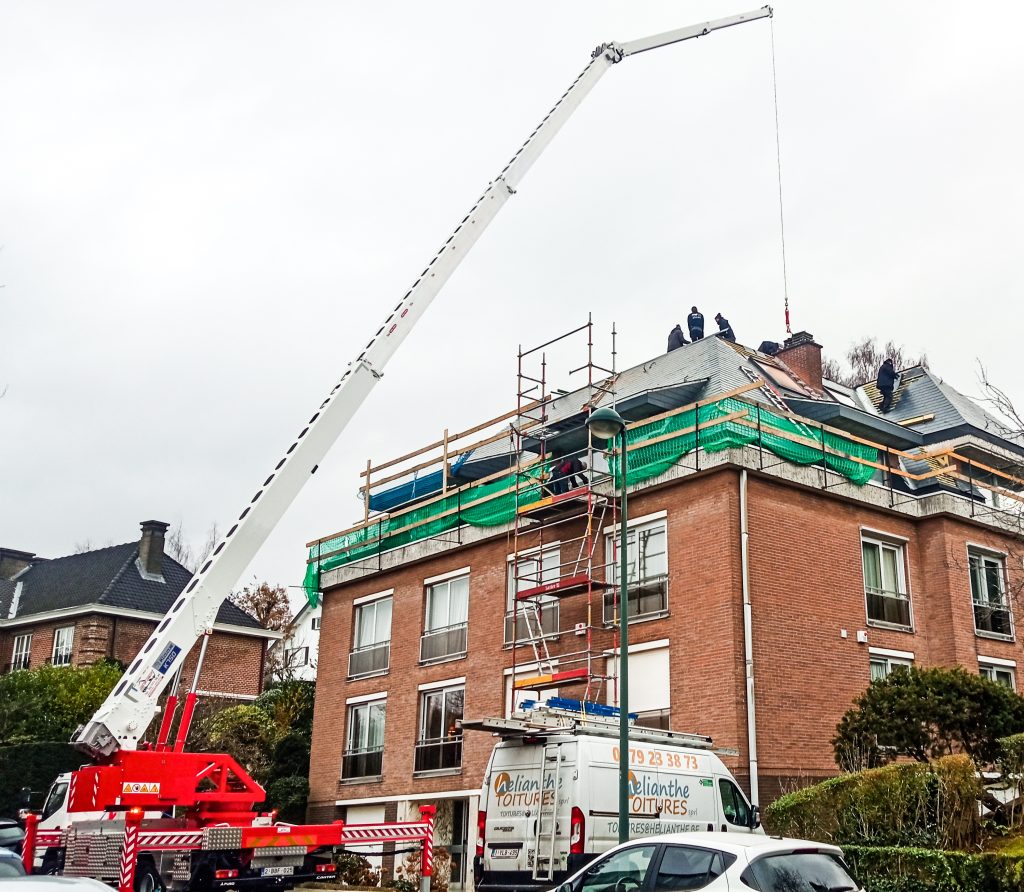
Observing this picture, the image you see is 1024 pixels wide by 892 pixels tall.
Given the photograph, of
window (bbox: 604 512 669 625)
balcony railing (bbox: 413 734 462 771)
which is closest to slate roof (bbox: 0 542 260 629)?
balcony railing (bbox: 413 734 462 771)

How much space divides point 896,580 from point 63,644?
113ft

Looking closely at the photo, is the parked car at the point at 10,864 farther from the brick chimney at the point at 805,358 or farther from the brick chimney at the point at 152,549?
the brick chimney at the point at 152,549

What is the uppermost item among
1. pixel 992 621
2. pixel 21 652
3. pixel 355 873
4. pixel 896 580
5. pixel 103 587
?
pixel 103 587

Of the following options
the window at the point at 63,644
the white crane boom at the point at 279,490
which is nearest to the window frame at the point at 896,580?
the white crane boom at the point at 279,490

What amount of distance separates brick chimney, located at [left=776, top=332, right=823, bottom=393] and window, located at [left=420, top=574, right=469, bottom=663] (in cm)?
1147

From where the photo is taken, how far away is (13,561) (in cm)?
5397

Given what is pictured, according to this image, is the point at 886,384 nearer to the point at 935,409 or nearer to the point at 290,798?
the point at 935,409

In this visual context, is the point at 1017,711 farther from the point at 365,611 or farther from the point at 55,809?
the point at 365,611

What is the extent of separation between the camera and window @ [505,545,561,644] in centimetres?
2464

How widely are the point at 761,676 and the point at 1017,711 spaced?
454cm

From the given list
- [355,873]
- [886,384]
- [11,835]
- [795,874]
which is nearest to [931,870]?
[795,874]

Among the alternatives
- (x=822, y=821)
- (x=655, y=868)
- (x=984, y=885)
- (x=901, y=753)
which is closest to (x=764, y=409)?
(x=901, y=753)

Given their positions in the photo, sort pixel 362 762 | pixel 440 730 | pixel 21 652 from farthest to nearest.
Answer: pixel 21 652 → pixel 362 762 → pixel 440 730

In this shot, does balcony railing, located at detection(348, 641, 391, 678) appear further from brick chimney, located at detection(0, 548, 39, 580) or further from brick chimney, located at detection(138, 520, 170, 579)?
brick chimney, located at detection(0, 548, 39, 580)
